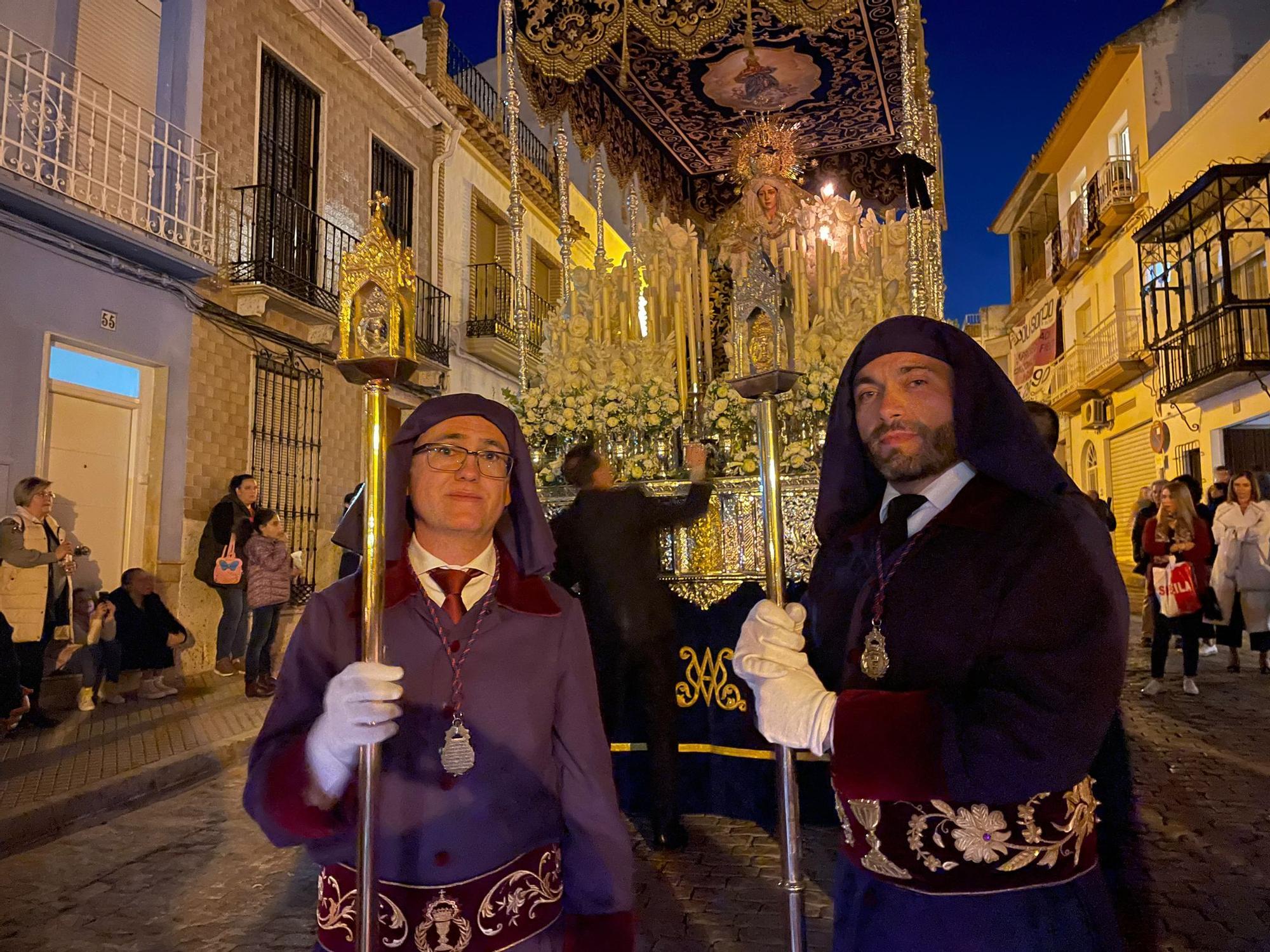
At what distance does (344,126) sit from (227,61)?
2.33 metres

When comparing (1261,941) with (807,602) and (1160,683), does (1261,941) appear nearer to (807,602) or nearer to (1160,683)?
(807,602)

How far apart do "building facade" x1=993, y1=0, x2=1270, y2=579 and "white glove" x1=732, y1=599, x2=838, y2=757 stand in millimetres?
14378

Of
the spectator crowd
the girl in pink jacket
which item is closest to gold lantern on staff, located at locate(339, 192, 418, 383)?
the spectator crowd

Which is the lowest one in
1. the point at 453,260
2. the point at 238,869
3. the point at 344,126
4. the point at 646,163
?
the point at 238,869

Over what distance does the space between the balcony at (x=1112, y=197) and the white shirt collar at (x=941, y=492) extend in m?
17.7

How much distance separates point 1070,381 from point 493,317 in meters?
14.0

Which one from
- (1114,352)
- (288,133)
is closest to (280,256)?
(288,133)

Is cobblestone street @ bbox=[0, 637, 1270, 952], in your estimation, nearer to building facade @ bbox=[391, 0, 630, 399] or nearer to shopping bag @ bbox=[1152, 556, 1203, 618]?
shopping bag @ bbox=[1152, 556, 1203, 618]

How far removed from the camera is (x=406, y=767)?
1.72 meters

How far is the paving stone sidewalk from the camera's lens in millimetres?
4648

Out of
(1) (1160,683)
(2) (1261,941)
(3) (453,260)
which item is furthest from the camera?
(3) (453,260)

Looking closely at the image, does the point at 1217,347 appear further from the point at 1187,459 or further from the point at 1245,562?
the point at 1245,562

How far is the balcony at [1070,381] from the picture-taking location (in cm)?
1950

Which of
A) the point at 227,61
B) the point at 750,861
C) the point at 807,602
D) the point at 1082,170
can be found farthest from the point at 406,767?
the point at 1082,170
